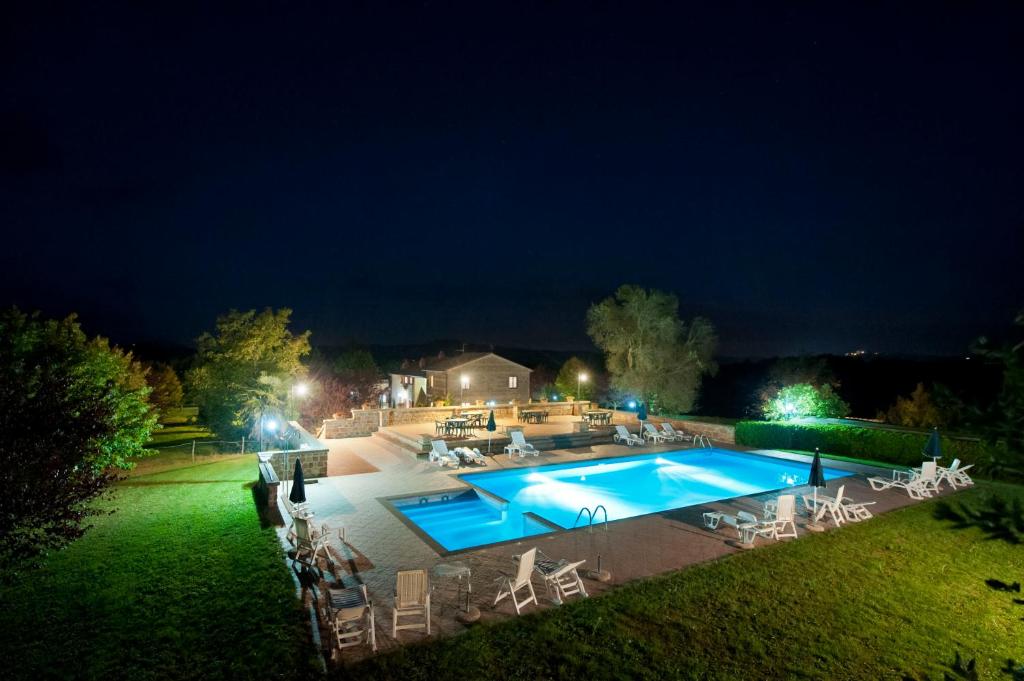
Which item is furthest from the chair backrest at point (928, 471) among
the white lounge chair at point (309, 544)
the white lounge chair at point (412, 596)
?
the white lounge chair at point (309, 544)

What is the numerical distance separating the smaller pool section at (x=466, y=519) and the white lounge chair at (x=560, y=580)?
2.84m

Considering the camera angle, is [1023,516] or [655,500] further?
[655,500]

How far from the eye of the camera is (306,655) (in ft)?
19.2

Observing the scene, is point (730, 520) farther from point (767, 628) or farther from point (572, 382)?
point (572, 382)

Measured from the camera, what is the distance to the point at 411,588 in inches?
255

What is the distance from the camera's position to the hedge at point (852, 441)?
16.3 m

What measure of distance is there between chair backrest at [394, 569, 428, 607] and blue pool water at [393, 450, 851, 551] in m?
3.92

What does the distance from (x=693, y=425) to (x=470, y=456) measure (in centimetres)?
1131

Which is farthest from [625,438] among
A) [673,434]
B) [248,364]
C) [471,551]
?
[248,364]

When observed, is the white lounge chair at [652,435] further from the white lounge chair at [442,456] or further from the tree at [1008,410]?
the tree at [1008,410]

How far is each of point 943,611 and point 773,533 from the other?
2784 millimetres

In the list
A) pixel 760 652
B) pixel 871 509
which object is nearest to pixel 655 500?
pixel 871 509

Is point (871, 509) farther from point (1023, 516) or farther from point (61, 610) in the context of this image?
point (61, 610)

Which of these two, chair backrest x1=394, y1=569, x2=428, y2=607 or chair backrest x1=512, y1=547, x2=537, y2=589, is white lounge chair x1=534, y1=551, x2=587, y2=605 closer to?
chair backrest x1=512, y1=547, x2=537, y2=589
